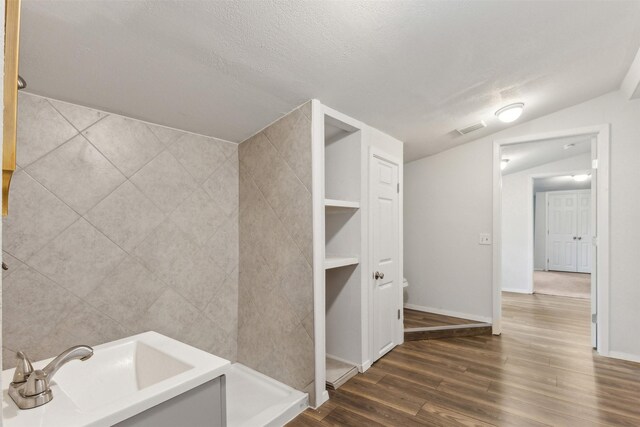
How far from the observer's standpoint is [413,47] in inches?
71.6

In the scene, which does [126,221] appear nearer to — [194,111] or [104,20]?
[194,111]

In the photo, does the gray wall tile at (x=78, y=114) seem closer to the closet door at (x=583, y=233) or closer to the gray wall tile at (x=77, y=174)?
the gray wall tile at (x=77, y=174)

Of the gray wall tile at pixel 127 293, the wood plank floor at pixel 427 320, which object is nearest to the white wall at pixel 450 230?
the wood plank floor at pixel 427 320

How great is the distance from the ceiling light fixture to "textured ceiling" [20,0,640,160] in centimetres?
20

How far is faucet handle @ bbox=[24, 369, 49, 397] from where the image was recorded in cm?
106

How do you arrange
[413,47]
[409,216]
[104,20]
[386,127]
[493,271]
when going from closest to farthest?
1. [104,20]
2. [413,47]
3. [386,127]
4. [493,271]
5. [409,216]

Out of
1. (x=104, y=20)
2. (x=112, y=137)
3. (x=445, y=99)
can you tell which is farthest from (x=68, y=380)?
(x=445, y=99)

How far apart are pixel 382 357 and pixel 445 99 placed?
2.24m

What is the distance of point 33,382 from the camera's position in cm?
107

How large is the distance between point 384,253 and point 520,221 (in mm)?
3950

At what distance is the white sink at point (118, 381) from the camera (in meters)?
1.00

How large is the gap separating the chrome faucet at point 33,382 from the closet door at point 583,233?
9.21 meters

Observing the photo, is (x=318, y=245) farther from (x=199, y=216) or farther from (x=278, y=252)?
(x=199, y=216)

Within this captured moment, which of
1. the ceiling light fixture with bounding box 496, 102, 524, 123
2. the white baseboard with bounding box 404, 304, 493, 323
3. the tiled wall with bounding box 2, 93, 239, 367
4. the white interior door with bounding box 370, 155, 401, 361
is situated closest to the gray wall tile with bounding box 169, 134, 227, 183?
the tiled wall with bounding box 2, 93, 239, 367
